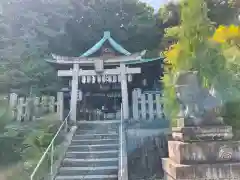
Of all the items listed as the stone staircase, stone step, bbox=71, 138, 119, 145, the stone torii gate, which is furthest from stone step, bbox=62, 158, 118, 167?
the stone torii gate

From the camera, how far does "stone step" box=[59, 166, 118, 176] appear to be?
7.02 metres

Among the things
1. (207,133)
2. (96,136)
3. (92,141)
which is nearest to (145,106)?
(96,136)

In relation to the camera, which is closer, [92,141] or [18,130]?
[92,141]

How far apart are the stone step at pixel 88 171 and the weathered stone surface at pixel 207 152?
3.30 metres

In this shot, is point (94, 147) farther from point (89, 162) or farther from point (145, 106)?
point (145, 106)

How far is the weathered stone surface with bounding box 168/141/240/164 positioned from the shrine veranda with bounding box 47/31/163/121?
6.57 metres

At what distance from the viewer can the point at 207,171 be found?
156 inches

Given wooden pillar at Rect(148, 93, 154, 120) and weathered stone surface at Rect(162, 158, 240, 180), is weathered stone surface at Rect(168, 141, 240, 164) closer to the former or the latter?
weathered stone surface at Rect(162, 158, 240, 180)

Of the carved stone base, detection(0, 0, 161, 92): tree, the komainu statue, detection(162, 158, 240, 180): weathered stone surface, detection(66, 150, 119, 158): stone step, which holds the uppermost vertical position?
detection(0, 0, 161, 92): tree

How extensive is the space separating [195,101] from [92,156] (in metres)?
4.42

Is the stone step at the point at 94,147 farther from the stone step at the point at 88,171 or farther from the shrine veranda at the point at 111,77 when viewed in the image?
the shrine veranda at the point at 111,77

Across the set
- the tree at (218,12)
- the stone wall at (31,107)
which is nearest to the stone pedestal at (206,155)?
the stone wall at (31,107)

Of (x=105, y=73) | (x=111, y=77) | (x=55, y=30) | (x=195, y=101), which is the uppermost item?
(x=55, y=30)

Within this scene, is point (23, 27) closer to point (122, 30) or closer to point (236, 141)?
point (122, 30)
